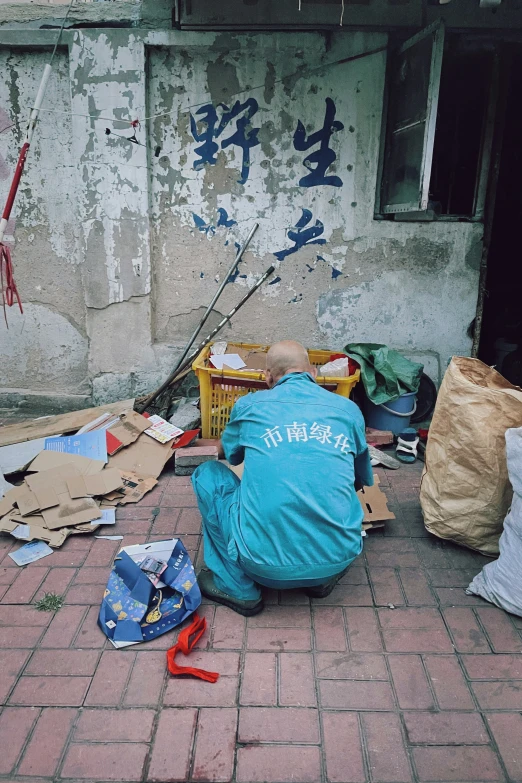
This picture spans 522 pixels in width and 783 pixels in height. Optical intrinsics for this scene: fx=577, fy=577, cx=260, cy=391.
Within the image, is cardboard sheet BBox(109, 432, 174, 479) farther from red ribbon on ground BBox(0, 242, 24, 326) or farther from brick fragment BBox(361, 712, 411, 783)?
brick fragment BBox(361, 712, 411, 783)

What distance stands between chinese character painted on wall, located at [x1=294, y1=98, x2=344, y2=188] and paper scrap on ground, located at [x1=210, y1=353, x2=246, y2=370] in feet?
5.33

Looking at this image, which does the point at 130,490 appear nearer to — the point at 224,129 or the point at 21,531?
the point at 21,531

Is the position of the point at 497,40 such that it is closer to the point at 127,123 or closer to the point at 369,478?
the point at 127,123

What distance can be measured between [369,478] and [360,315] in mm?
2446

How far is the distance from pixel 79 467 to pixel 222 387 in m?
1.22

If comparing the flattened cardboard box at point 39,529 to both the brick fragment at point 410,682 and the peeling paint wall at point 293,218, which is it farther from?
the peeling paint wall at point 293,218

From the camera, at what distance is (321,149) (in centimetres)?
489

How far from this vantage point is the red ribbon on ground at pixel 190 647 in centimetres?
255

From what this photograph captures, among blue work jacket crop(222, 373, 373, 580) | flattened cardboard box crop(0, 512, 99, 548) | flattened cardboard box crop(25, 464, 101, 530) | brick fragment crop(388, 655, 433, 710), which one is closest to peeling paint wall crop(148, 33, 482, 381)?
flattened cardboard box crop(25, 464, 101, 530)

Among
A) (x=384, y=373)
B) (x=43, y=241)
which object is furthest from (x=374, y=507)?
(x=43, y=241)

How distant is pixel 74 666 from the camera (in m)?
2.63

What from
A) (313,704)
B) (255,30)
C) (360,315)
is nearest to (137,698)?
(313,704)

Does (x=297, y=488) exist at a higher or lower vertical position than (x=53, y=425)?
higher

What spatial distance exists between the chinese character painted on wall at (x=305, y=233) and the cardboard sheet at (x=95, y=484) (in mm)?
2490
